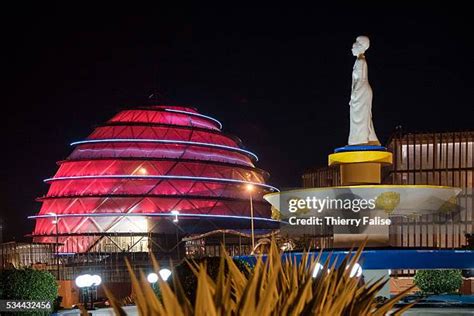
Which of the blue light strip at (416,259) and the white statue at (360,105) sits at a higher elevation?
the white statue at (360,105)

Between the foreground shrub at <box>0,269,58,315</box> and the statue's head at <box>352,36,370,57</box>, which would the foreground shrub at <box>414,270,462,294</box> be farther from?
the foreground shrub at <box>0,269,58,315</box>

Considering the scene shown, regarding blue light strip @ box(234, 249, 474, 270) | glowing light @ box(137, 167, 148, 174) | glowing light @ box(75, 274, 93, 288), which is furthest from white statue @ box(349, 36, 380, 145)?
glowing light @ box(137, 167, 148, 174)

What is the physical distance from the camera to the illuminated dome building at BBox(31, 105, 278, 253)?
3204 inches

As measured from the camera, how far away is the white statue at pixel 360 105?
3306 cm

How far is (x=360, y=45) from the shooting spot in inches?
1288

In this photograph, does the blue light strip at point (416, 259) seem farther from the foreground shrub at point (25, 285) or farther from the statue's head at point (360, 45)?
the statue's head at point (360, 45)

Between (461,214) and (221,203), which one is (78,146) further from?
(461,214)

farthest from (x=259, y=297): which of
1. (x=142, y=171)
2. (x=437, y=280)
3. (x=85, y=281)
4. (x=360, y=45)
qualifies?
(x=142, y=171)

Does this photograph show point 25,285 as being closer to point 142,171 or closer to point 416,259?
point 416,259

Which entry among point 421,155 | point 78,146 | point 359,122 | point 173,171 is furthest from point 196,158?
point 359,122

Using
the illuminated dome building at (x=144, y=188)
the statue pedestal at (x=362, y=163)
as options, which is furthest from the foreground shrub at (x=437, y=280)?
the illuminated dome building at (x=144, y=188)

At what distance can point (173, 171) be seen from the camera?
273 feet

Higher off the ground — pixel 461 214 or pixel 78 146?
pixel 78 146

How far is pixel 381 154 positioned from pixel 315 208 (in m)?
3.43
